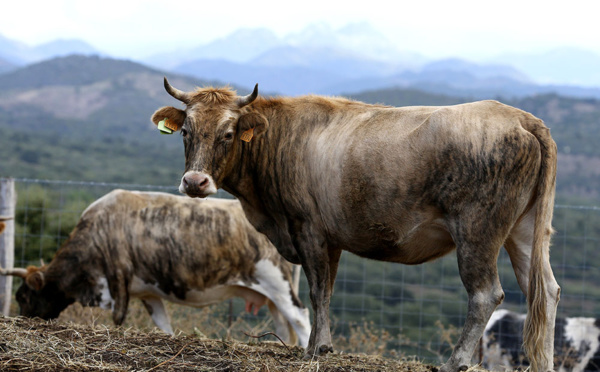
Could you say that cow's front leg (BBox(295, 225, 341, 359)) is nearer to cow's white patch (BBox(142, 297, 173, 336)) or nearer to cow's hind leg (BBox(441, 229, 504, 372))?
cow's hind leg (BBox(441, 229, 504, 372))

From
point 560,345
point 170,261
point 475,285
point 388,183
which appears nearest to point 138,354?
point 388,183

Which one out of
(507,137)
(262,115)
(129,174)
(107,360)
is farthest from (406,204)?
(129,174)

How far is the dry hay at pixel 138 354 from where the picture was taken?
13.8 ft

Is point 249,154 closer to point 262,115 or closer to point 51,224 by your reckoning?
point 262,115

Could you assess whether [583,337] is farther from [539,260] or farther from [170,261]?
[170,261]

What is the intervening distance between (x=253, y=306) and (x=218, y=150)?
158 inches

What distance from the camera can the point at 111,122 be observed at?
86.4 meters

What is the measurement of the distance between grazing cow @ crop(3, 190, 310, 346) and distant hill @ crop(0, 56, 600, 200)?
3299 centimetres

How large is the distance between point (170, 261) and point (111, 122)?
81.9m

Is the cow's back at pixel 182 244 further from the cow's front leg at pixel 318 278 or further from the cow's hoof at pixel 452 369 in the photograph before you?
the cow's hoof at pixel 452 369

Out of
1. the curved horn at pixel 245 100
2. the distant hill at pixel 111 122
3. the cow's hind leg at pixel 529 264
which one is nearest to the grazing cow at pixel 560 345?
the cow's hind leg at pixel 529 264

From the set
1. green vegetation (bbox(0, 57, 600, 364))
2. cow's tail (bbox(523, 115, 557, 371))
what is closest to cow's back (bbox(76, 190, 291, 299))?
green vegetation (bbox(0, 57, 600, 364))

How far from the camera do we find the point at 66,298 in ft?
27.9

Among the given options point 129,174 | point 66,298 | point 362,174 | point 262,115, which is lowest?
point 129,174
